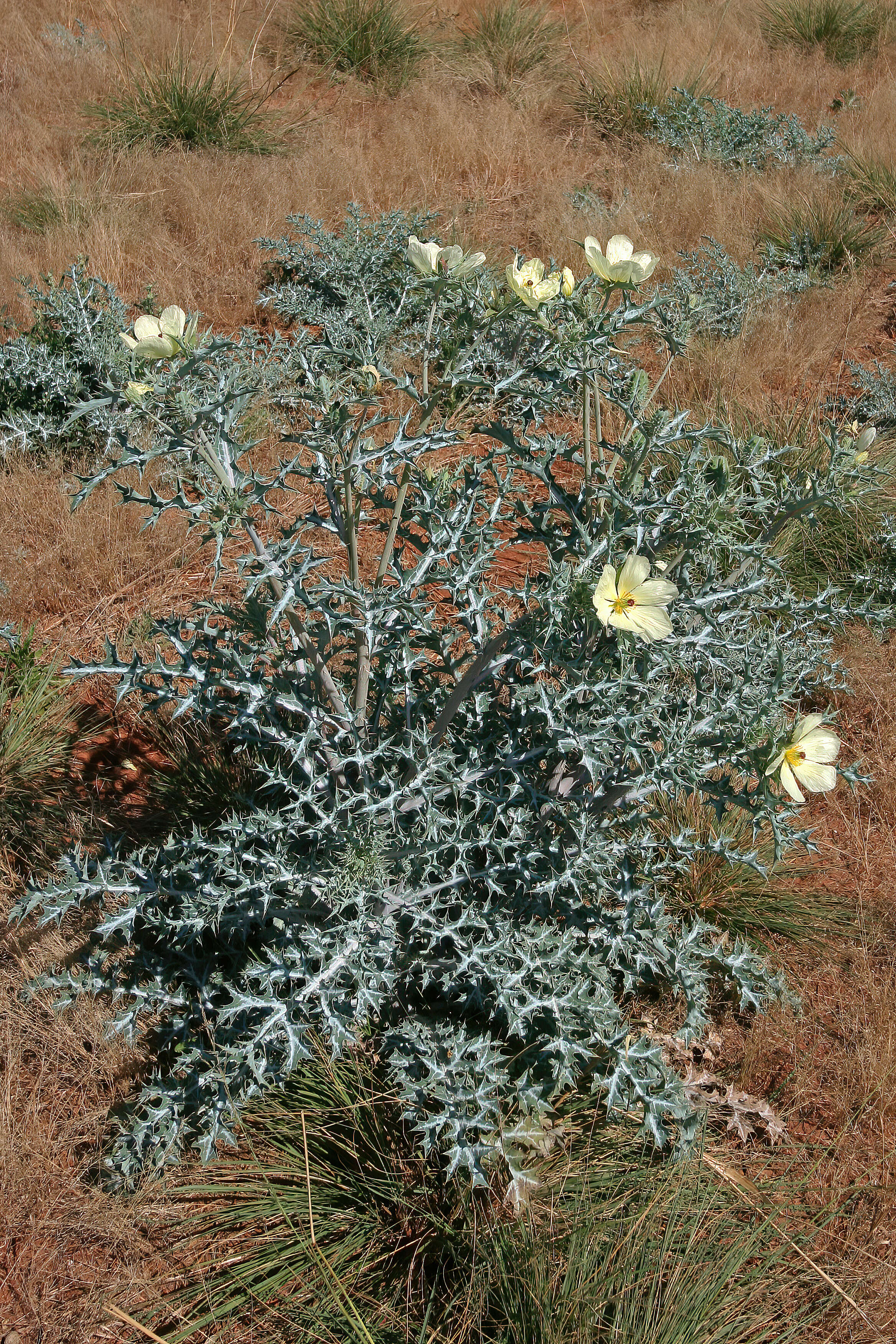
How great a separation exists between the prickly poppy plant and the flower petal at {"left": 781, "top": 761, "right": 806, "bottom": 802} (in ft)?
0.06

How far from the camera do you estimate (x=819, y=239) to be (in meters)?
4.66

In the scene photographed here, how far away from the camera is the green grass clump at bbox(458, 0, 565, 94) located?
21.3 feet

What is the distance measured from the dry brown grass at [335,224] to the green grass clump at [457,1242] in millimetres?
144

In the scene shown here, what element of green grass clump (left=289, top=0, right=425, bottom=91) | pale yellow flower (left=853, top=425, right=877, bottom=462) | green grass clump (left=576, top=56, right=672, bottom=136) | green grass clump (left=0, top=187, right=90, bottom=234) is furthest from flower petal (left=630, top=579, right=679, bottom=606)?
green grass clump (left=289, top=0, right=425, bottom=91)

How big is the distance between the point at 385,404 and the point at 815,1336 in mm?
2926

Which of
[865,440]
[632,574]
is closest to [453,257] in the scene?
[632,574]

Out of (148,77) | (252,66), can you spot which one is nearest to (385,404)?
(148,77)

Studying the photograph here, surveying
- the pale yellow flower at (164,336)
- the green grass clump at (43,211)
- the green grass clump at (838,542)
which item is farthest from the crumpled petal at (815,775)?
the green grass clump at (43,211)

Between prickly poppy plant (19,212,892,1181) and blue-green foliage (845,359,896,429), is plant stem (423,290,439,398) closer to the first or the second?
prickly poppy plant (19,212,892,1181)

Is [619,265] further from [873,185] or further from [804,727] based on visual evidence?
[873,185]

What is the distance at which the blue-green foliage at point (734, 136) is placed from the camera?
542 centimetres

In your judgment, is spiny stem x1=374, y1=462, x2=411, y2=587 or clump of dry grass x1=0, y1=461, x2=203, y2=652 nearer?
spiny stem x1=374, y1=462, x2=411, y2=587

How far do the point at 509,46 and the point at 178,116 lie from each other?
253 centimetres

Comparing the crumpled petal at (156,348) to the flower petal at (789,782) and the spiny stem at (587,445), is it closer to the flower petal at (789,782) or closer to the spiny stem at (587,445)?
the spiny stem at (587,445)
